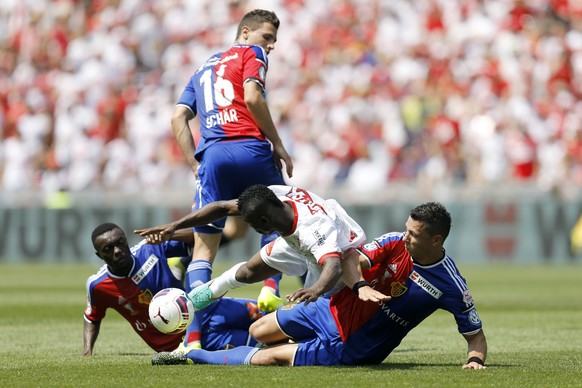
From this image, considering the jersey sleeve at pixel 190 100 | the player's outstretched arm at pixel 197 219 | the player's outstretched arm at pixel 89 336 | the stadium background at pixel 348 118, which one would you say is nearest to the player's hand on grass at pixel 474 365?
the player's outstretched arm at pixel 197 219

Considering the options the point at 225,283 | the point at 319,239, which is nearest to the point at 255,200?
the point at 319,239

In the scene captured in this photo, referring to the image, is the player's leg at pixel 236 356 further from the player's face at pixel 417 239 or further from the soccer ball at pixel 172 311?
the player's face at pixel 417 239

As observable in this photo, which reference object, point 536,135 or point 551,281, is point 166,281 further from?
point 536,135

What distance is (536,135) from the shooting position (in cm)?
2095

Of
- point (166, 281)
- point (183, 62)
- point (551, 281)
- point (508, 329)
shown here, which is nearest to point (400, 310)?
point (166, 281)

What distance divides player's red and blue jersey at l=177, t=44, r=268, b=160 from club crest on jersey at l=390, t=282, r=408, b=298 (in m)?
2.10

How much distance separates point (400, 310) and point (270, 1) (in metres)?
18.6

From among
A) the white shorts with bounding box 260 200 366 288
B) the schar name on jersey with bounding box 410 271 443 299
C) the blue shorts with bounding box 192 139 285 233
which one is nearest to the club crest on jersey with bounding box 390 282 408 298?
the schar name on jersey with bounding box 410 271 443 299

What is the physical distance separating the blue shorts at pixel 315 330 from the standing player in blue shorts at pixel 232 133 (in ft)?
3.35

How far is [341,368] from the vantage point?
7.69 metres

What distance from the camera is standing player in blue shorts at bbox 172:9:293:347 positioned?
8930mm

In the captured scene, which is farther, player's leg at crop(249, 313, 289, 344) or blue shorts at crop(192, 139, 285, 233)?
blue shorts at crop(192, 139, 285, 233)

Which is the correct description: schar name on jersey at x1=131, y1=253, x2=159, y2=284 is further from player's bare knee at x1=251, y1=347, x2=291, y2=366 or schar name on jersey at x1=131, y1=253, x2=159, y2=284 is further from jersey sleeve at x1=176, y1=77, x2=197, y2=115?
player's bare knee at x1=251, y1=347, x2=291, y2=366

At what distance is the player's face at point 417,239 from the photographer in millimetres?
7242
